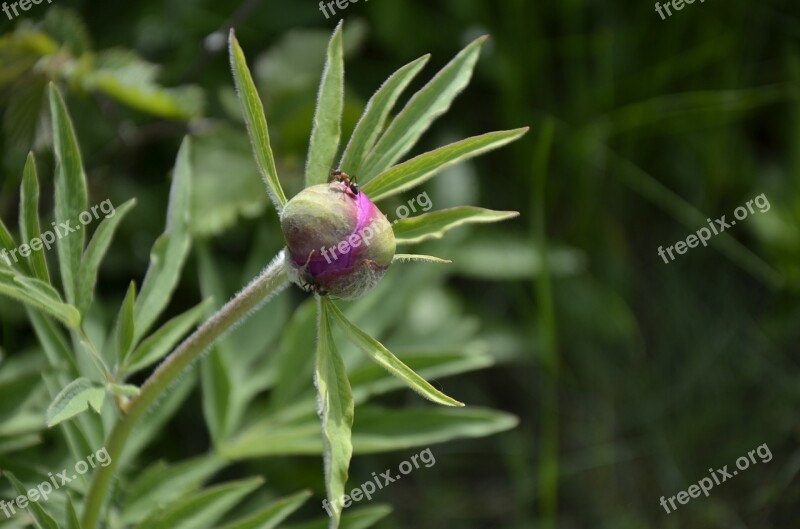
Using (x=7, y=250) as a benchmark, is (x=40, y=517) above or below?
below

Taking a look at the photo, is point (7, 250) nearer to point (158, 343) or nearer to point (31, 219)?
point (31, 219)

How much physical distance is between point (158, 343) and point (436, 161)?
623 millimetres

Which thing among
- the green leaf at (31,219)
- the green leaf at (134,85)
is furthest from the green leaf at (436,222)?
the green leaf at (134,85)

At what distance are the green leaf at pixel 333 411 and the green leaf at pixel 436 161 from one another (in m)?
0.21

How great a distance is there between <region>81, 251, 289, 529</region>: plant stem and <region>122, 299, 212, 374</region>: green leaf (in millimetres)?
95

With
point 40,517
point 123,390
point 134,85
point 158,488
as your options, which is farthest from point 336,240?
point 134,85

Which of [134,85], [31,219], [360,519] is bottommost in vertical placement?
[360,519]

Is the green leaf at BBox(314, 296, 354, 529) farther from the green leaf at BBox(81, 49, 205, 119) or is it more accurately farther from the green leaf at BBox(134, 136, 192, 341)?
the green leaf at BBox(81, 49, 205, 119)

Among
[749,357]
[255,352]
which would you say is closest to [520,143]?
[749,357]

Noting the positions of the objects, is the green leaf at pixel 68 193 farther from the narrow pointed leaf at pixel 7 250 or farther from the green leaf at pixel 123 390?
the green leaf at pixel 123 390

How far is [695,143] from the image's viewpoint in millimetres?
3131

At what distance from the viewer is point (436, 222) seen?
1.39m

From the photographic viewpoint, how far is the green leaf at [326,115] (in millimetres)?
1351

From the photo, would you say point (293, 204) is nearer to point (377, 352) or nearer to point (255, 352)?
point (377, 352)
